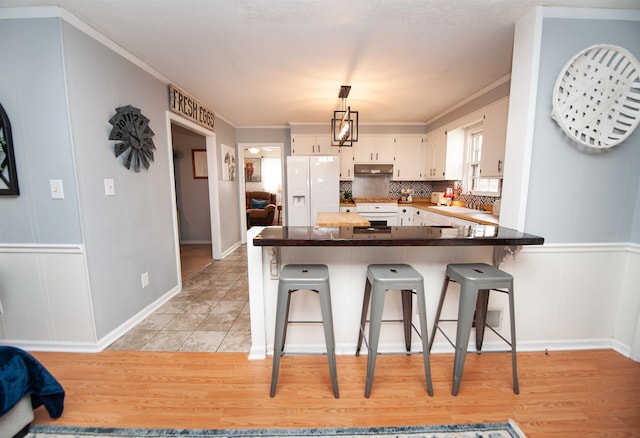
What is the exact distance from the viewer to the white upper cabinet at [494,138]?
260cm

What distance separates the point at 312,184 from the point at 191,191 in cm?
260

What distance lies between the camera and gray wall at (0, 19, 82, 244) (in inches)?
64.7

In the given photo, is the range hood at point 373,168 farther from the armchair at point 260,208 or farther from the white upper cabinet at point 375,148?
the armchair at point 260,208

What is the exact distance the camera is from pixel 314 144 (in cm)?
456

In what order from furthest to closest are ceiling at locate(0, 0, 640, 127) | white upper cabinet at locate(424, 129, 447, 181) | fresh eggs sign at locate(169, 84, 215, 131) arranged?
white upper cabinet at locate(424, 129, 447, 181)
fresh eggs sign at locate(169, 84, 215, 131)
ceiling at locate(0, 0, 640, 127)

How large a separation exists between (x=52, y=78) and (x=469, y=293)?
2.94 m

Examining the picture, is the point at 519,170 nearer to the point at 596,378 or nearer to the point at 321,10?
the point at 596,378

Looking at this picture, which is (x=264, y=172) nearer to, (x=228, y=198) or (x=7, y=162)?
(x=228, y=198)

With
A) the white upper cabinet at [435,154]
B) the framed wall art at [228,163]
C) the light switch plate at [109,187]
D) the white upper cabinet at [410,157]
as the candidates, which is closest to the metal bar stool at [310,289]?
the light switch plate at [109,187]

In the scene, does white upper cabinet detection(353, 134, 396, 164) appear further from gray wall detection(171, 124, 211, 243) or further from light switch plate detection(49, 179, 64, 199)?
light switch plate detection(49, 179, 64, 199)

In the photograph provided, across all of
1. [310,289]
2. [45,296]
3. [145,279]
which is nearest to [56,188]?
[45,296]

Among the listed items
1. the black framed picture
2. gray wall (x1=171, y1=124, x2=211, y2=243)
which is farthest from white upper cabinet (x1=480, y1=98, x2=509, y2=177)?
gray wall (x1=171, y1=124, x2=211, y2=243)

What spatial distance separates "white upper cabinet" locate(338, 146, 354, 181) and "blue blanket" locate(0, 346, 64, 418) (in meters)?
4.16

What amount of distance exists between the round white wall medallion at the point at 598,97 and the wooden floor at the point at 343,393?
1.54 m
